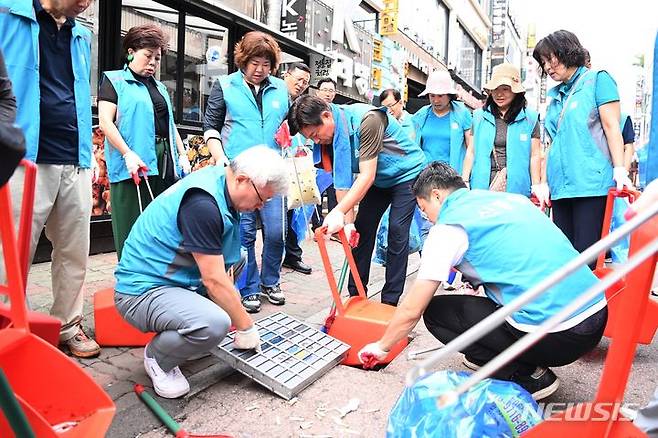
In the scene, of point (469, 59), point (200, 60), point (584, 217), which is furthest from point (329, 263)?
point (469, 59)

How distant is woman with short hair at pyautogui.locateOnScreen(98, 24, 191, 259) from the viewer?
2.96 metres

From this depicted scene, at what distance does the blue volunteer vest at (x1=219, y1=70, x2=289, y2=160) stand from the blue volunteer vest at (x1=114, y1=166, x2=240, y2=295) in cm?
111

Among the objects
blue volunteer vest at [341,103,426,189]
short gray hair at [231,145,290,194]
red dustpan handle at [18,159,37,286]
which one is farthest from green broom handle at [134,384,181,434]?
blue volunteer vest at [341,103,426,189]

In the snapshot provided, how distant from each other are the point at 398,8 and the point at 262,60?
1075 centimetres

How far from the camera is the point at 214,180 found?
2.29 meters

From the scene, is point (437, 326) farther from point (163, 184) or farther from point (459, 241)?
point (163, 184)

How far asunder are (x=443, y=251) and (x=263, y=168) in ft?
2.59

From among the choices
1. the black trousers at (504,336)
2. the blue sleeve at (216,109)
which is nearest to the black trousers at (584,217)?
the black trousers at (504,336)

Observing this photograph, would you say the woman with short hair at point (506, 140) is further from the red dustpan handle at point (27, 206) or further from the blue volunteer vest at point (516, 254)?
the red dustpan handle at point (27, 206)

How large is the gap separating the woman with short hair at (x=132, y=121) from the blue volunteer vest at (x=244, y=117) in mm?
419

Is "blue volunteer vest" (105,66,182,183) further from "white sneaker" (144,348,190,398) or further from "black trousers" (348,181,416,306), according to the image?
"black trousers" (348,181,416,306)

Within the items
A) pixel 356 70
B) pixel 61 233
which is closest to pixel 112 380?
pixel 61 233

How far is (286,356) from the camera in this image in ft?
8.34

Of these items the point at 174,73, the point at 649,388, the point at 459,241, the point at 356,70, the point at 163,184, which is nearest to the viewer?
the point at 459,241
